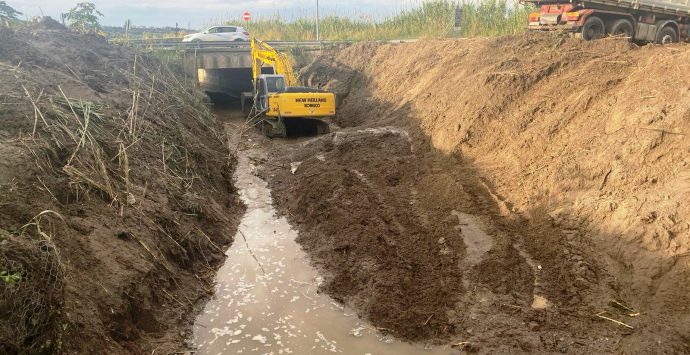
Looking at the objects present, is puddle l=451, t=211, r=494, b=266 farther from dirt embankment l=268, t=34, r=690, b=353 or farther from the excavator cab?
the excavator cab

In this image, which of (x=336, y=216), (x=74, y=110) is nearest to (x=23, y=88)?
(x=74, y=110)

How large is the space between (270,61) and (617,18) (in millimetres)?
11279

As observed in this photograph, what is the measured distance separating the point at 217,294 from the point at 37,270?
2.68m

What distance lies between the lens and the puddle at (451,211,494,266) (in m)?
7.08

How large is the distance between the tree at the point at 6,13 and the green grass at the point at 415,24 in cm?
1594

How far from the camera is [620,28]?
15305 mm

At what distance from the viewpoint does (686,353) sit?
498 centimetres

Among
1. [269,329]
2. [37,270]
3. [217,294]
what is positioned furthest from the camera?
[217,294]

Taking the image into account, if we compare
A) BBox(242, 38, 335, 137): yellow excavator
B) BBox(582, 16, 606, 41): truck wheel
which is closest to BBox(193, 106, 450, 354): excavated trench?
BBox(242, 38, 335, 137): yellow excavator

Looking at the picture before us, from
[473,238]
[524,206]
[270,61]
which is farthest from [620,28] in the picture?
[473,238]

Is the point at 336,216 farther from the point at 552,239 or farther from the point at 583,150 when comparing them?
the point at 583,150

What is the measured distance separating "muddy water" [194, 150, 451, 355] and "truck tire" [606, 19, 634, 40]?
494 inches

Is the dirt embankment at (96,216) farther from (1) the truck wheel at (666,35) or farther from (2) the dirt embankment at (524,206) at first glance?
(1) the truck wheel at (666,35)

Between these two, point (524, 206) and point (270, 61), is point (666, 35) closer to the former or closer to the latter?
point (524, 206)
